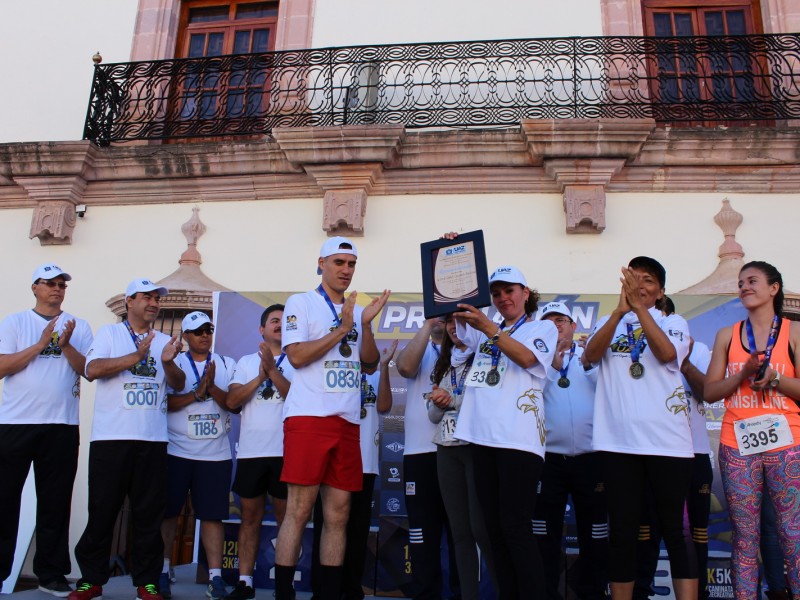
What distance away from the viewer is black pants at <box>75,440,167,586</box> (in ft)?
15.3

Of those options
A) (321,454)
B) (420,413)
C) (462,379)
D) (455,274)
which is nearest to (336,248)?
(455,274)

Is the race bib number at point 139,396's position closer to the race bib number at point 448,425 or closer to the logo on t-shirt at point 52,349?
the logo on t-shirt at point 52,349

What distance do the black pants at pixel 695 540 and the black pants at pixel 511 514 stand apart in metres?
1.13

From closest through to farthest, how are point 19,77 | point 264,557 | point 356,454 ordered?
point 356,454 < point 264,557 < point 19,77

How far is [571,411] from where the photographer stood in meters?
5.13

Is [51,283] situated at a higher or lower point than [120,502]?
higher

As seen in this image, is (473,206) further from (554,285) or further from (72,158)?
(72,158)

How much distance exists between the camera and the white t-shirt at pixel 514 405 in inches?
154

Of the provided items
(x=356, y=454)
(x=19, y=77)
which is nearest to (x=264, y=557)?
(x=356, y=454)

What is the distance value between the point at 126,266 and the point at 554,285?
14.9 feet

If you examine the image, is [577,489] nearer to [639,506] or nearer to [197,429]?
[639,506]

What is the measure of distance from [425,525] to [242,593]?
133 cm

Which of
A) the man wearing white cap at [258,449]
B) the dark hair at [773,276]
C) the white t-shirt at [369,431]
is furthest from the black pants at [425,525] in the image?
the dark hair at [773,276]

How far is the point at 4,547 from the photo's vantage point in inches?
196
